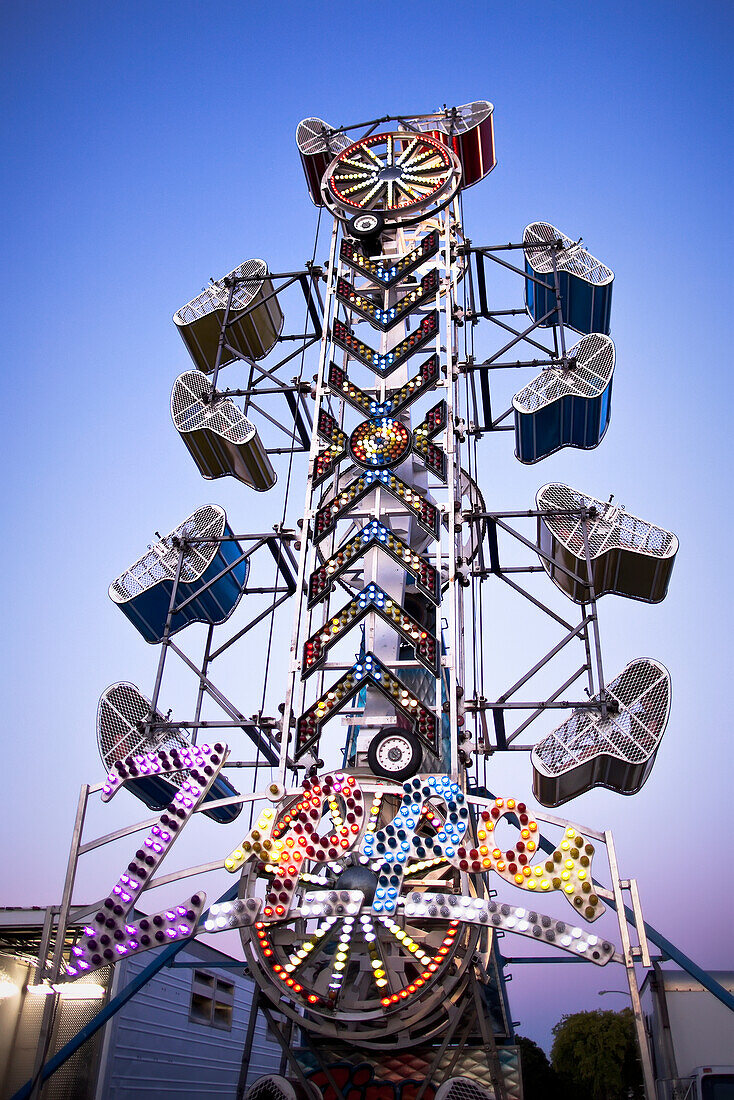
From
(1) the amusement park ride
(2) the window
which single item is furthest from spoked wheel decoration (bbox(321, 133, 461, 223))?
(2) the window

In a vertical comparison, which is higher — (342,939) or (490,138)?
(490,138)

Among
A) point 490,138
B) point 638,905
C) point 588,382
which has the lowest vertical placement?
point 638,905

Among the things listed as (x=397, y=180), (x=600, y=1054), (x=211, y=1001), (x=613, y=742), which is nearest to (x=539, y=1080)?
(x=600, y=1054)

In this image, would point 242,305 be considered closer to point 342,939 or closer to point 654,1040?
point 342,939

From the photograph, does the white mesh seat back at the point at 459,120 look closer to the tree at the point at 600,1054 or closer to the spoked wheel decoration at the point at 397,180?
the spoked wheel decoration at the point at 397,180

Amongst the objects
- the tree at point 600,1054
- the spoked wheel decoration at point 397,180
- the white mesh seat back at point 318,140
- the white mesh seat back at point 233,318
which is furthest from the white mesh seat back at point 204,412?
the tree at point 600,1054

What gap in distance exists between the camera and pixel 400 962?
50.2 feet

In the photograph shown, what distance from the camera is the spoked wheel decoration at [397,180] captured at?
23234 mm

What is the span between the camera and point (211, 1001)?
25.5 m

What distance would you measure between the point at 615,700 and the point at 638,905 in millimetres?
5302

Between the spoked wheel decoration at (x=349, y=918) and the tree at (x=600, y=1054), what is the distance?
38.6m

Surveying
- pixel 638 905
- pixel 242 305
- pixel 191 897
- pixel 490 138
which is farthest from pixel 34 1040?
pixel 490 138

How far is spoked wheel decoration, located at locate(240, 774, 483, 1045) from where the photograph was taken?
13641 millimetres

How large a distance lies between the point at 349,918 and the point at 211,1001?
14.2m
